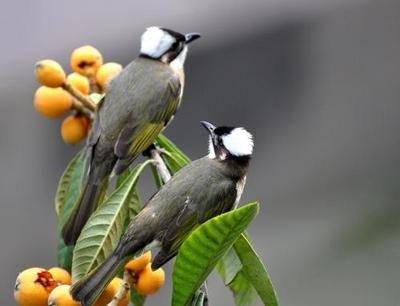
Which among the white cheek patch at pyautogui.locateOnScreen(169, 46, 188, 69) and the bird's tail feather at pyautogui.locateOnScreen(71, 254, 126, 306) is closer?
the bird's tail feather at pyautogui.locateOnScreen(71, 254, 126, 306)

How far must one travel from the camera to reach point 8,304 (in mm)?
7273

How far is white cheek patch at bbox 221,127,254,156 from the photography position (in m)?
3.40

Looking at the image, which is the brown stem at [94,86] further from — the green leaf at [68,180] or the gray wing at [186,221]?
the gray wing at [186,221]

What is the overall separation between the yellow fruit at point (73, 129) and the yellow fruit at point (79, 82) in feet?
0.25

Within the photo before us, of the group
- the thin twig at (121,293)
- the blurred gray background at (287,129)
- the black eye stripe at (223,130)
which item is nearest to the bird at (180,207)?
the black eye stripe at (223,130)

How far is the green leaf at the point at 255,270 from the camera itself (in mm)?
2668

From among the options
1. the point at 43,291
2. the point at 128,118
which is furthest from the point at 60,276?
the point at 128,118

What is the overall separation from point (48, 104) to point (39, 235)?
4.54 meters

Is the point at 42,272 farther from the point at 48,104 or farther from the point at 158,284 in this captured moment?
the point at 48,104

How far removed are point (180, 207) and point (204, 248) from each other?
56cm

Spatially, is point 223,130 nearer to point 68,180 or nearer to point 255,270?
point 68,180

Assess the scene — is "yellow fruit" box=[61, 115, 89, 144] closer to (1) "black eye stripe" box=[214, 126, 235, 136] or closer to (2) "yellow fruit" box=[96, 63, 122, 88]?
(2) "yellow fruit" box=[96, 63, 122, 88]

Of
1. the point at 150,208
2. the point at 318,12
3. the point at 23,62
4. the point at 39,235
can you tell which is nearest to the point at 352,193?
the point at 318,12

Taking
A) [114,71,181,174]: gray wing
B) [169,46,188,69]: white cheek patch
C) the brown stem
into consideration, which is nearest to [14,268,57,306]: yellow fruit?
[114,71,181,174]: gray wing
